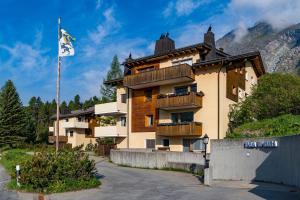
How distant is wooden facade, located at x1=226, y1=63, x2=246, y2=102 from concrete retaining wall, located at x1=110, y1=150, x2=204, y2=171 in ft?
26.0

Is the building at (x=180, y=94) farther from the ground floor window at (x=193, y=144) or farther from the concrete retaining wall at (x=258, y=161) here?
the concrete retaining wall at (x=258, y=161)

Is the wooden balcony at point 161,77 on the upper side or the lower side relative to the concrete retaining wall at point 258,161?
→ upper

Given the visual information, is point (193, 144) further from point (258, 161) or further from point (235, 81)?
point (258, 161)

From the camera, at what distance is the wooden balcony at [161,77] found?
34.5 meters

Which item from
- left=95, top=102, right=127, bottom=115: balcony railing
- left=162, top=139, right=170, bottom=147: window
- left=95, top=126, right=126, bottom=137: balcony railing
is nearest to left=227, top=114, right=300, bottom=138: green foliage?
left=162, top=139, right=170, bottom=147: window

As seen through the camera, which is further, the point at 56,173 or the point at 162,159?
the point at 162,159

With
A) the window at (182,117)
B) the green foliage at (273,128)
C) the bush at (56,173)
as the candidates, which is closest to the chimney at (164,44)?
the window at (182,117)

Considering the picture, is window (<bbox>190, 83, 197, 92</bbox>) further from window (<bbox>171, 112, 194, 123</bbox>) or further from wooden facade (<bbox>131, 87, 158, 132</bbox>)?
wooden facade (<bbox>131, 87, 158, 132</bbox>)

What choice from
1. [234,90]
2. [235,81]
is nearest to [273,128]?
[234,90]

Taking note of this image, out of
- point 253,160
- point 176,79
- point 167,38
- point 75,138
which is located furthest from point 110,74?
point 253,160

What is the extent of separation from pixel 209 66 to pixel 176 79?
3.18 metres

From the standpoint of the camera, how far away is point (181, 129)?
3409cm

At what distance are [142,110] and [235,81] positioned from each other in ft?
32.2

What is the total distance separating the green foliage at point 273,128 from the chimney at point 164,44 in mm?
16956
